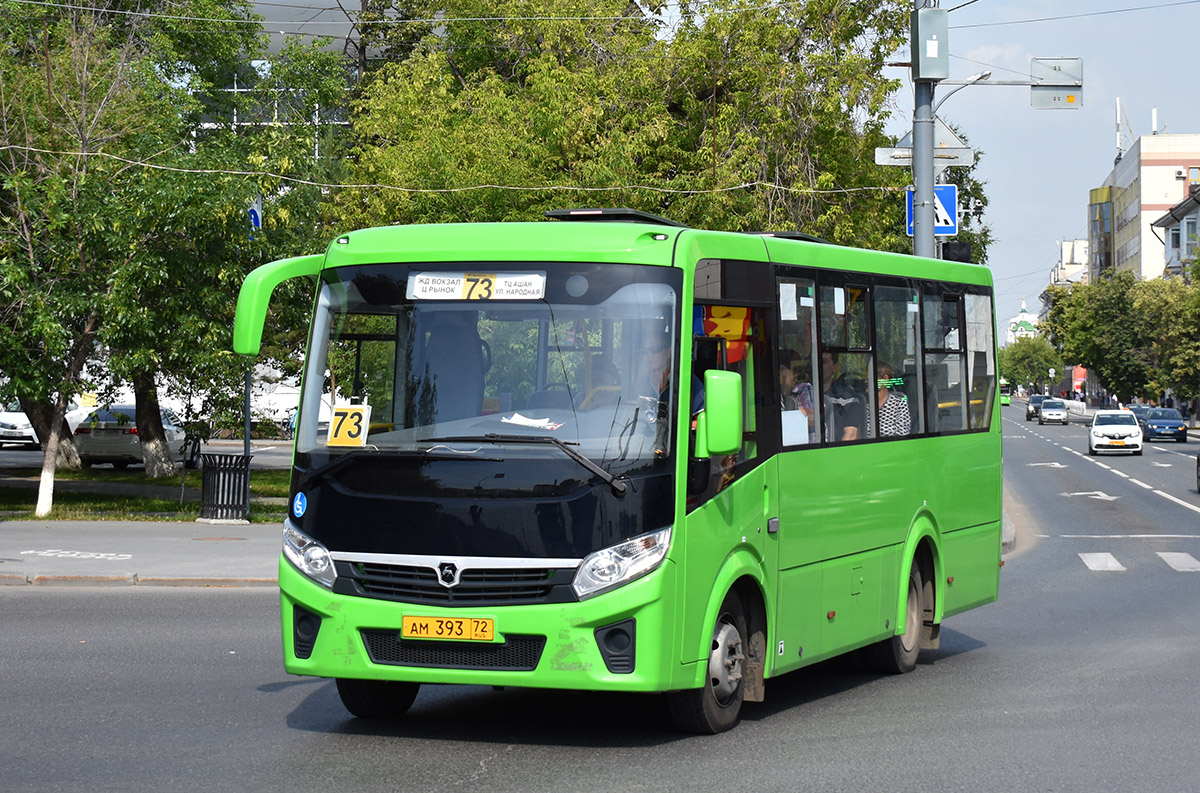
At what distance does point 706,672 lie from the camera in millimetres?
7973

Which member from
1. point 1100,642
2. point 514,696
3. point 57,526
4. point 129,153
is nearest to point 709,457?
point 514,696

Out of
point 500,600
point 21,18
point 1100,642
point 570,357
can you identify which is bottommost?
point 1100,642

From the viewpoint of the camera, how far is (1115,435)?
186ft

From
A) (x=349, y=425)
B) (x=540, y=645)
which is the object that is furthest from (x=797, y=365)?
(x=349, y=425)

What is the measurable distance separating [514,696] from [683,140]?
2846cm

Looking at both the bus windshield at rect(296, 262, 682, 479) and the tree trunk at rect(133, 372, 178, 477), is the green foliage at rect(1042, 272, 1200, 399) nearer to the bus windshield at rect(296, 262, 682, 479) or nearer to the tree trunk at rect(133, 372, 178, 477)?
the tree trunk at rect(133, 372, 178, 477)

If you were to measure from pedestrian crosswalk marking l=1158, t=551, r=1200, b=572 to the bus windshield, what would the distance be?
1384 centimetres

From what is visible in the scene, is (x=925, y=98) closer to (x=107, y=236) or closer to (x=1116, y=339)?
(x=107, y=236)

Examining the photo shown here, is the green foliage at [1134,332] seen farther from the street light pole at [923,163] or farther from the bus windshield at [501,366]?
the bus windshield at [501,366]

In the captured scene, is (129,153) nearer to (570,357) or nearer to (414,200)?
(414,200)

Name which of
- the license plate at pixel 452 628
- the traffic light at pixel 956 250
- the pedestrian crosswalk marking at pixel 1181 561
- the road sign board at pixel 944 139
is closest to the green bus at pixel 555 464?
the license plate at pixel 452 628

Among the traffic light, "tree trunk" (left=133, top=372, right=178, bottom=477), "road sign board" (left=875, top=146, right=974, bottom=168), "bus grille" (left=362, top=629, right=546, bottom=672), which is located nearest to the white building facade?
"tree trunk" (left=133, top=372, right=178, bottom=477)

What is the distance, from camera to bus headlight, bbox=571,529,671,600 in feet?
24.6

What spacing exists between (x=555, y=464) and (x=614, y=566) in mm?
554
